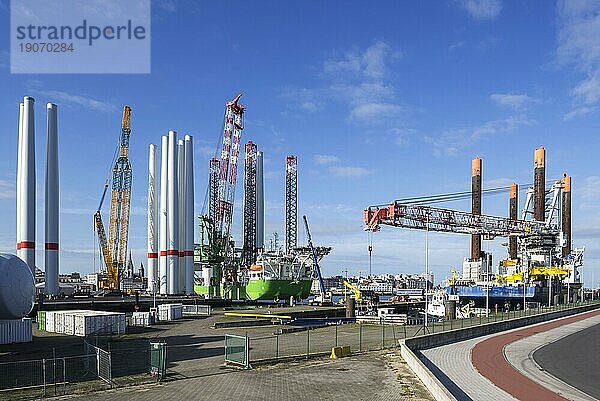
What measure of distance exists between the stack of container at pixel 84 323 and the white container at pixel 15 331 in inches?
205

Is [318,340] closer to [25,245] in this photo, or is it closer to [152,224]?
[25,245]

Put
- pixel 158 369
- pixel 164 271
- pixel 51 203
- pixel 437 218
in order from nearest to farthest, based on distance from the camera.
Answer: pixel 158 369 < pixel 51 203 < pixel 437 218 < pixel 164 271

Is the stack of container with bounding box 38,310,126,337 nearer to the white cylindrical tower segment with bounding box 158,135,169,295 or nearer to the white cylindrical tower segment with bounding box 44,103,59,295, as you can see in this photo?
the white cylindrical tower segment with bounding box 44,103,59,295

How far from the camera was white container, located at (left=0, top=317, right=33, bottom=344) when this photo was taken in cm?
3466

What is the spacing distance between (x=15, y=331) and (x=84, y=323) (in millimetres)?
6604

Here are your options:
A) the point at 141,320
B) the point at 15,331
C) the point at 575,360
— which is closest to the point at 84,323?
the point at 15,331

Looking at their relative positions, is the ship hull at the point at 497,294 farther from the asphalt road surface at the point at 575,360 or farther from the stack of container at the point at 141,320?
the stack of container at the point at 141,320

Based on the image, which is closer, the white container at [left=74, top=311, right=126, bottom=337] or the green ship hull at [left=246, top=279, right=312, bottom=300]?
the white container at [left=74, top=311, right=126, bottom=337]

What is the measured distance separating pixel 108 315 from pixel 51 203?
3102 centimetres

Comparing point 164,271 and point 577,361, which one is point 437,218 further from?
point 577,361

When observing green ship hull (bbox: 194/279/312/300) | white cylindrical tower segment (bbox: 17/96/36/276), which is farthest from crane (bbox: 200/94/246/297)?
white cylindrical tower segment (bbox: 17/96/36/276)

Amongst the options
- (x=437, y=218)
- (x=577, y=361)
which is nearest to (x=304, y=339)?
(x=577, y=361)

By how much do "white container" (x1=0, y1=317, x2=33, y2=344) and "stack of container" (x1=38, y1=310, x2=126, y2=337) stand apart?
5201 millimetres

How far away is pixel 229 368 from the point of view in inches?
1057
